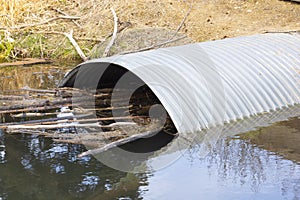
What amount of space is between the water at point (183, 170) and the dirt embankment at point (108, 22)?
4358 mm

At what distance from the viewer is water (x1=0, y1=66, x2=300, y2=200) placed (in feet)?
15.4

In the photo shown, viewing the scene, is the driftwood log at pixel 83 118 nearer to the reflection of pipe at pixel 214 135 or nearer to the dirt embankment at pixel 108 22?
the reflection of pipe at pixel 214 135

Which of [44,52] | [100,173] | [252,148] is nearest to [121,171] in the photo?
[100,173]

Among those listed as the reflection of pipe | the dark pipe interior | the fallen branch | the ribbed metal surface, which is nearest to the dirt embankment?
the fallen branch

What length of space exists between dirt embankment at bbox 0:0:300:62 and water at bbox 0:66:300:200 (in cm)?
436

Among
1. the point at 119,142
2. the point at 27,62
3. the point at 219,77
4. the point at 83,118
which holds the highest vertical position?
the point at 27,62

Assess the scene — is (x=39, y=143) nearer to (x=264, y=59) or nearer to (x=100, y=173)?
(x=100, y=173)

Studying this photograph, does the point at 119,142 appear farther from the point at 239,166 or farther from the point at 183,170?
the point at 239,166

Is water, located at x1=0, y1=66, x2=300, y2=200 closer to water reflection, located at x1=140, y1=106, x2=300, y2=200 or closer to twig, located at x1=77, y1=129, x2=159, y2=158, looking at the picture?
water reflection, located at x1=140, y1=106, x2=300, y2=200

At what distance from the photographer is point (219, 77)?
6.50 meters

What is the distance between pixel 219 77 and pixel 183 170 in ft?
5.71

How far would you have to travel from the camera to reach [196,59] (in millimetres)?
6762

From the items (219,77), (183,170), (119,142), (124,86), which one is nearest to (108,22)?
(124,86)

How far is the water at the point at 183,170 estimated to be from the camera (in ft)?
15.4
